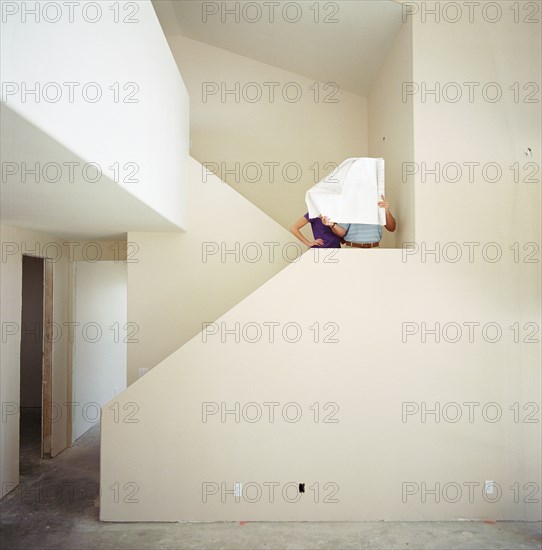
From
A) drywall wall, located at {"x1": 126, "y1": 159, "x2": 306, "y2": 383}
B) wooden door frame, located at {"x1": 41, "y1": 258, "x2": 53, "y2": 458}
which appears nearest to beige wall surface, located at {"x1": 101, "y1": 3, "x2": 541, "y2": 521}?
drywall wall, located at {"x1": 126, "y1": 159, "x2": 306, "y2": 383}

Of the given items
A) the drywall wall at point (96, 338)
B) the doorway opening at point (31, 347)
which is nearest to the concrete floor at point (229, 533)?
the drywall wall at point (96, 338)

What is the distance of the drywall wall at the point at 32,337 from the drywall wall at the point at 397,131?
5231 mm

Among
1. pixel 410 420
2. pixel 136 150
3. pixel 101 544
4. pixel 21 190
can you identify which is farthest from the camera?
pixel 410 420

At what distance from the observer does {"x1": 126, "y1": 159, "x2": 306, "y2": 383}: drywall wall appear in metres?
5.14

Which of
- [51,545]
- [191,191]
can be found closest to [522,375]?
[191,191]

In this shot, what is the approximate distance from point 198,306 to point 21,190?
2.27 metres

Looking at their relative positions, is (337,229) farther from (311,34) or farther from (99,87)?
(99,87)

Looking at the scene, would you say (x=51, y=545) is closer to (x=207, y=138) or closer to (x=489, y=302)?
(x=489, y=302)

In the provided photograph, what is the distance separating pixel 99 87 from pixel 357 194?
7.36ft

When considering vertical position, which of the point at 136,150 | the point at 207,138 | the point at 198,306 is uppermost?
the point at 207,138

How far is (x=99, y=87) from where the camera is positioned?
276cm

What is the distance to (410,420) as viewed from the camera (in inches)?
164

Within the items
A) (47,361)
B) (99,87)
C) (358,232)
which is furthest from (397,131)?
(47,361)

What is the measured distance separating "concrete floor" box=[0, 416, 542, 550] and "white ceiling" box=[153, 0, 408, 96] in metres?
4.06
